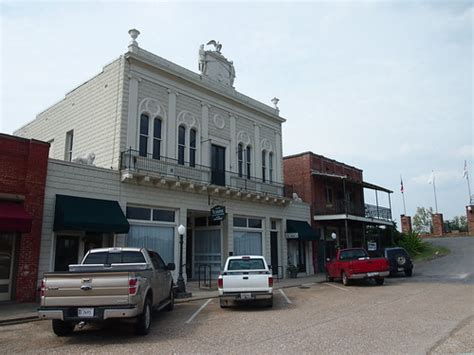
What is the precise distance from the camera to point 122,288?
26.9ft

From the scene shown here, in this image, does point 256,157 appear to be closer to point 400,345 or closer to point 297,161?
point 297,161

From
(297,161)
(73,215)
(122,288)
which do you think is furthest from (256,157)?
(122,288)

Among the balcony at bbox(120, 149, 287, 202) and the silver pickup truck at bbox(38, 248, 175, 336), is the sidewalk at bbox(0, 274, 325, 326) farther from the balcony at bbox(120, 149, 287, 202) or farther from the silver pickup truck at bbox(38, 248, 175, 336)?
the balcony at bbox(120, 149, 287, 202)

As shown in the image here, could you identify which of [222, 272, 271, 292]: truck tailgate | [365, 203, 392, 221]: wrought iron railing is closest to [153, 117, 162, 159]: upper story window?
[222, 272, 271, 292]: truck tailgate

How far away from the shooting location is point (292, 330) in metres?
8.83

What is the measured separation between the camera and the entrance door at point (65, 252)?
595 inches

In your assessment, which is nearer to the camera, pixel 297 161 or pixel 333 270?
pixel 333 270

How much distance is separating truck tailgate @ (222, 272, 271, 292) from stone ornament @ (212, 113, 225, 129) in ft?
39.4

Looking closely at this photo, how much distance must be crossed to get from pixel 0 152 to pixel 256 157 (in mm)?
14548

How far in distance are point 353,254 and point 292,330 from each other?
1266cm

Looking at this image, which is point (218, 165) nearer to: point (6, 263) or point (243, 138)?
point (243, 138)

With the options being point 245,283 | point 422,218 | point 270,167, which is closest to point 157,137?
point 270,167

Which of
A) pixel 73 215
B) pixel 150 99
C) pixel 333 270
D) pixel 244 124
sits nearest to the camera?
pixel 73 215

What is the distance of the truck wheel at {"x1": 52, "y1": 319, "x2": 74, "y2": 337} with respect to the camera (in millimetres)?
8594
